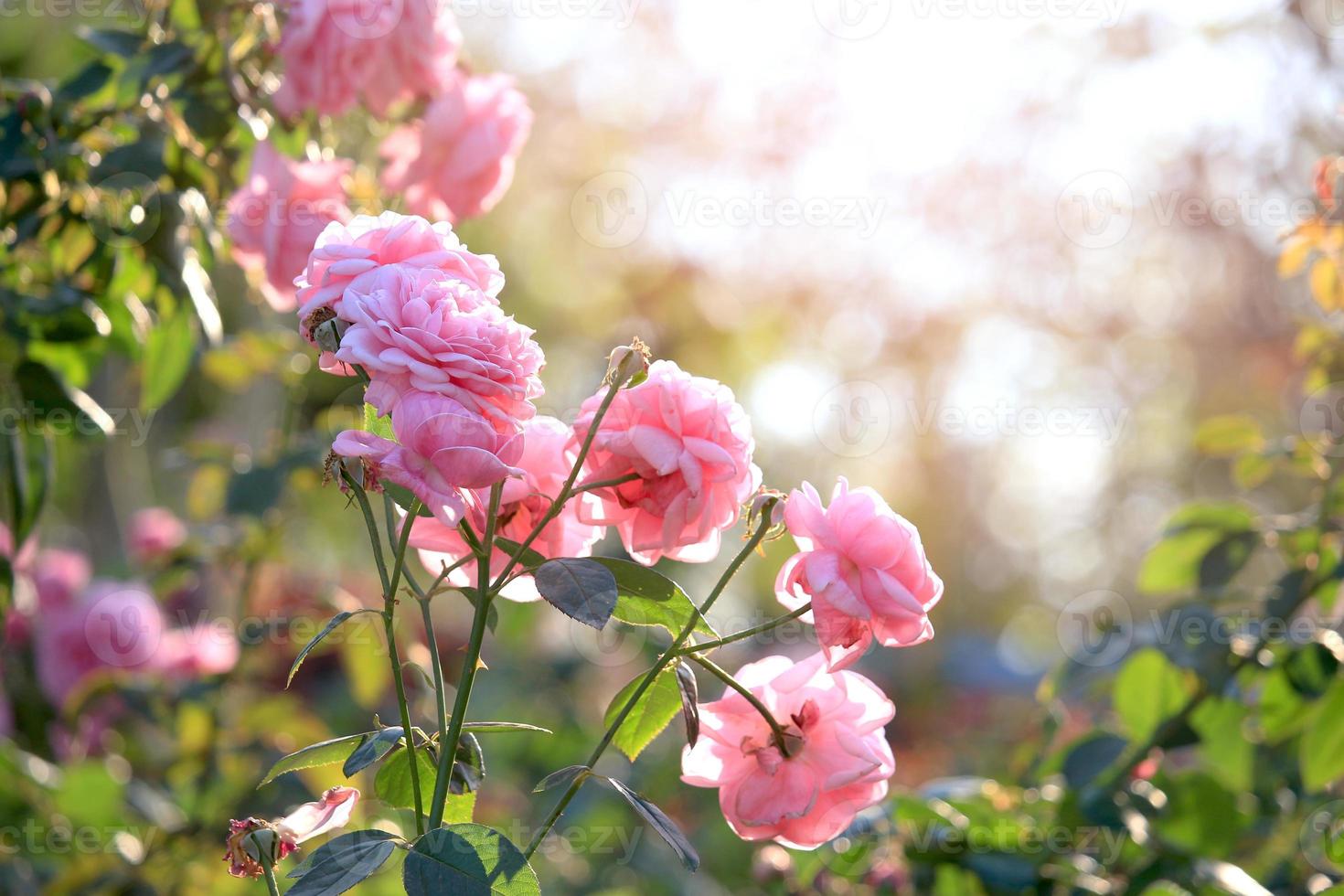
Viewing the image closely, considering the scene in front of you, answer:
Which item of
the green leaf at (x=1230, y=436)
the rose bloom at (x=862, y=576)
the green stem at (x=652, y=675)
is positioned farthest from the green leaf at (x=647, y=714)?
the green leaf at (x=1230, y=436)

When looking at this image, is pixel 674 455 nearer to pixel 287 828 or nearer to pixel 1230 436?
pixel 287 828

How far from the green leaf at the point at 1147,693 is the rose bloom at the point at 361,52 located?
3.48ft

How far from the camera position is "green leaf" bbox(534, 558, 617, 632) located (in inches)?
25.1

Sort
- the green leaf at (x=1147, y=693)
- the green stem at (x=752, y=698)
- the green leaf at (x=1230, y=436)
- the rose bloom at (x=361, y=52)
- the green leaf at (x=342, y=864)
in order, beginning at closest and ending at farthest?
the green leaf at (x=342, y=864)
the green stem at (x=752, y=698)
the rose bloom at (x=361, y=52)
the green leaf at (x=1147, y=693)
the green leaf at (x=1230, y=436)

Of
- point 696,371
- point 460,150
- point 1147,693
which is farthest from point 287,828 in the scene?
point 696,371

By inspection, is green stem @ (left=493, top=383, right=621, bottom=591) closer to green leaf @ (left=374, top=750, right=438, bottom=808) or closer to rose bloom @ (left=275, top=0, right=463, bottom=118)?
green leaf @ (left=374, top=750, right=438, bottom=808)

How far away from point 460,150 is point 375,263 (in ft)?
1.99

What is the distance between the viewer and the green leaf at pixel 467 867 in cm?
60

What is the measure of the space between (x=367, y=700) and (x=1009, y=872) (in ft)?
3.76

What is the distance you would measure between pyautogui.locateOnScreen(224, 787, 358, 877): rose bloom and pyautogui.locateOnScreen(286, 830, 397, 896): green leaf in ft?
0.18

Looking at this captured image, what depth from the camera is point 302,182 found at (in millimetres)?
1173

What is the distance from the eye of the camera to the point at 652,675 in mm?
719

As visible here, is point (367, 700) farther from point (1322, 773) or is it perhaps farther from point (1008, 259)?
point (1008, 259)

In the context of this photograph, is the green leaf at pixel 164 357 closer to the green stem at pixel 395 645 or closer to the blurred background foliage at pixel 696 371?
the blurred background foliage at pixel 696 371
